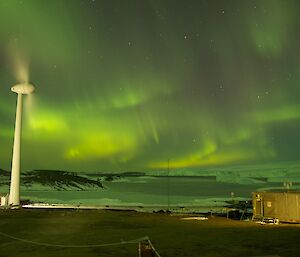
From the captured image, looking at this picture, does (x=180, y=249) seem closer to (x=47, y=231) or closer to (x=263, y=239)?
(x=263, y=239)

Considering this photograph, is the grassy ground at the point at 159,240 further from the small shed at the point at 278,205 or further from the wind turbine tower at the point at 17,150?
the wind turbine tower at the point at 17,150

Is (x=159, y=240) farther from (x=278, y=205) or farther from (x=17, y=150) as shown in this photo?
(x=17, y=150)

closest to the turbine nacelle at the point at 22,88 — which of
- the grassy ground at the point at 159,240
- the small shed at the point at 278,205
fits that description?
the grassy ground at the point at 159,240

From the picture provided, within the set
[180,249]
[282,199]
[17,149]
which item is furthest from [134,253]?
[17,149]

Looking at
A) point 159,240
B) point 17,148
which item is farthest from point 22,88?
point 159,240

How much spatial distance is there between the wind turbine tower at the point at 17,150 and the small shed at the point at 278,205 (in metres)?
30.8

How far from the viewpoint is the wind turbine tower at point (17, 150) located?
5159 cm

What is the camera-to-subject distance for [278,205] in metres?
34.8

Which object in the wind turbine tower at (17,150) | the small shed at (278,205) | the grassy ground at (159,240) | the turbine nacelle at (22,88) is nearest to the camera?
the grassy ground at (159,240)

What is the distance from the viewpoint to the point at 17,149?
52.2 metres

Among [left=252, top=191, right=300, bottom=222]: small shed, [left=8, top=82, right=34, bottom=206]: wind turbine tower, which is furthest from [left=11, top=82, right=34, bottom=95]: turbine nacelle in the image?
[left=252, top=191, right=300, bottom=222]: small shed

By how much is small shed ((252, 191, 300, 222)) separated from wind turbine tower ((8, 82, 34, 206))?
1213 inches

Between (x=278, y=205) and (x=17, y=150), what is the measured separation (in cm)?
3372

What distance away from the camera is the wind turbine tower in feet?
169
